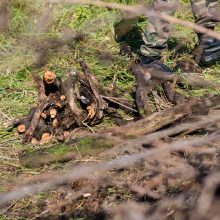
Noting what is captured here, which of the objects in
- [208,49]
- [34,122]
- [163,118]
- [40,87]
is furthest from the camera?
[208,49]

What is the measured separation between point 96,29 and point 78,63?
87 cm

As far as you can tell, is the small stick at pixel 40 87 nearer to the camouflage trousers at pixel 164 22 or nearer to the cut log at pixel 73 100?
the cut log at pixel 73 100

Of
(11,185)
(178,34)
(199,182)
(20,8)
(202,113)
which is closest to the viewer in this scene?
(199,182)

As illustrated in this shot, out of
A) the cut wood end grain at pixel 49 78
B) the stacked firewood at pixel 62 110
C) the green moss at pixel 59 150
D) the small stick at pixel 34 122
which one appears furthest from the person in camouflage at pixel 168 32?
the green moss at pixel 59 150

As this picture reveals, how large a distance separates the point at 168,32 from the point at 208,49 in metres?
0.47

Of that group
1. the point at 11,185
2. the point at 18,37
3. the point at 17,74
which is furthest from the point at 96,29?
the point at 11,185

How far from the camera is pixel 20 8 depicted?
6598 mm

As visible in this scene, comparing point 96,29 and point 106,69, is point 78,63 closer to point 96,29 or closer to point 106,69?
point 106,69

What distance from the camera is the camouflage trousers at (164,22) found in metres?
4.86

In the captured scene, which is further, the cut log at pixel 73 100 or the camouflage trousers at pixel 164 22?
the camouflage trousers at pixel 164 22

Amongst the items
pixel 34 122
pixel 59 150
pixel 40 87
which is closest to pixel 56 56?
pixel 40 87

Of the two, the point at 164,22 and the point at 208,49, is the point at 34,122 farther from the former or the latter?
the point at 208,49

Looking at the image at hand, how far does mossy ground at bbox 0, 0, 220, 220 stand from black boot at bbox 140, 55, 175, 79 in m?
0.20

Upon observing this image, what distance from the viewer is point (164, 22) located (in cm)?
508
